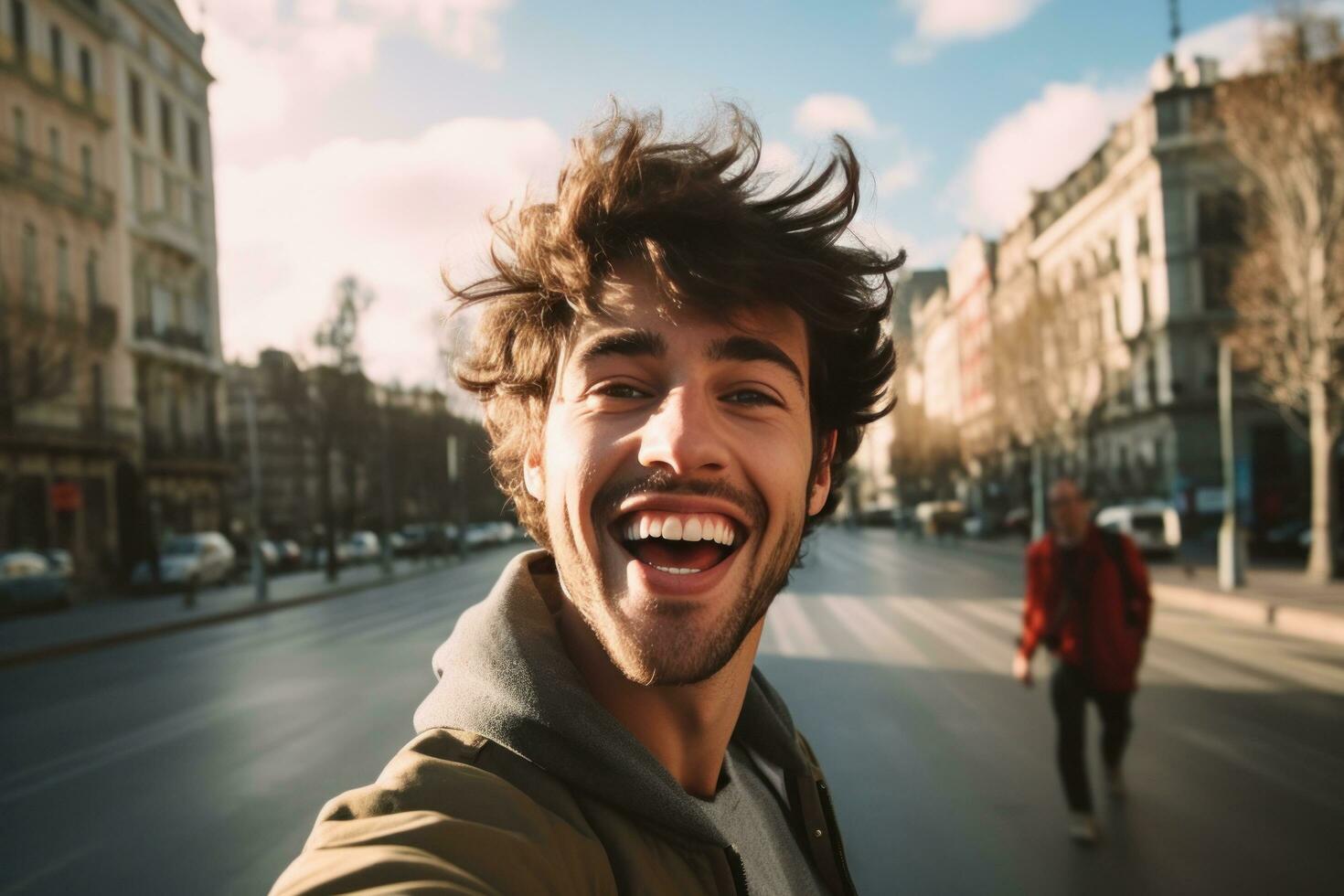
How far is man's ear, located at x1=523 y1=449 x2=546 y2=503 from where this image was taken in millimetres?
1836

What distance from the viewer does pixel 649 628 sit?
1497 mm

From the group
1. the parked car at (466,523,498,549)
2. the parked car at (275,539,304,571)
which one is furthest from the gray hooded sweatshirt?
the parked car at (466,523,498,549)

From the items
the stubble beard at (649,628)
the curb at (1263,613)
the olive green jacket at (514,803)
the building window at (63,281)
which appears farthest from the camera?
the building window at (63,281)

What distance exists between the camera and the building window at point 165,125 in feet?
139

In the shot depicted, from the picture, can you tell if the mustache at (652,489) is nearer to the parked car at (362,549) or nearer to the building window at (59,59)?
the building window at (59,59)

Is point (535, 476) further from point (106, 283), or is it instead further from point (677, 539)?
point (106, 283)

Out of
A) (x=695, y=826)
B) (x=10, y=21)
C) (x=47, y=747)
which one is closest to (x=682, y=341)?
(x=695, y=826)

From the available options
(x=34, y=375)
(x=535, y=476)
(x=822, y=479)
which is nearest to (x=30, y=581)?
(x=34, y=375)

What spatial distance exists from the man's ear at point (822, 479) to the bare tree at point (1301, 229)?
69.1 feet

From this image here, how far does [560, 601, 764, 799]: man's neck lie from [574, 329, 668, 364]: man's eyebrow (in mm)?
394

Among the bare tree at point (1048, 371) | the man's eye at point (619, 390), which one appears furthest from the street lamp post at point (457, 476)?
the man's eye at point (619, 390)

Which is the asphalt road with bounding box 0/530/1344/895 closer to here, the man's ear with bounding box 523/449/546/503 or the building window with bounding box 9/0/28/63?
the man's ear with bounding box 523/449/546/503

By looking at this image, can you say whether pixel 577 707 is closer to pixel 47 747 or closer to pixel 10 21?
pixel 47 747

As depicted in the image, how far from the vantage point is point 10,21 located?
32.1 m
